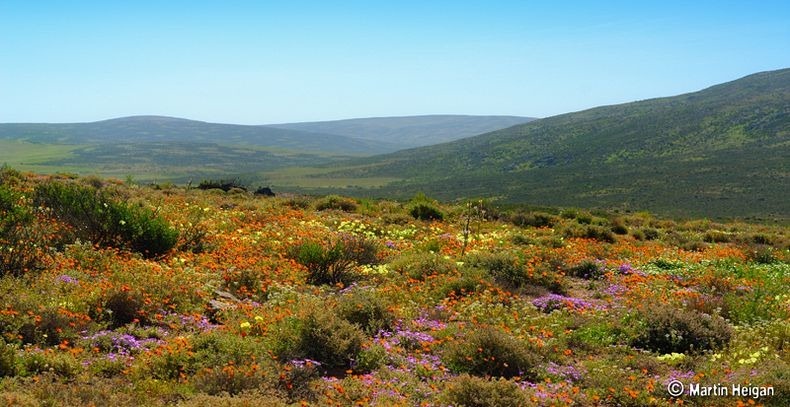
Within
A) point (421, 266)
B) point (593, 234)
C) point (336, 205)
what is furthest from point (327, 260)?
point (336, 205)

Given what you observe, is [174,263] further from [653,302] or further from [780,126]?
[780,126]

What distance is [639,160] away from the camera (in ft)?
324

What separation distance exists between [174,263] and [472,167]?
4587 inches

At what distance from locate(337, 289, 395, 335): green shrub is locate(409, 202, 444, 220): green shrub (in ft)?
44.8

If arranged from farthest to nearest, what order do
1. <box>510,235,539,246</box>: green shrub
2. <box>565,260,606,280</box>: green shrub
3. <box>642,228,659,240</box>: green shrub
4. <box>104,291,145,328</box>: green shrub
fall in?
<box>642,228,659,240</box>: green shrub < <box>510,235,539,246</box>: green shrub < <box>565,260,606,280</box>: green shrub < <box>104,291,145,328</box>: green shrub

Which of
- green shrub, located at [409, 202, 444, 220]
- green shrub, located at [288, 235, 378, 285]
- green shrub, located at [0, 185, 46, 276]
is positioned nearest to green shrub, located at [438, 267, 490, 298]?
green shrub, located at [288, 235, 378, 285]

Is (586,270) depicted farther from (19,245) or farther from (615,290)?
(19,245)

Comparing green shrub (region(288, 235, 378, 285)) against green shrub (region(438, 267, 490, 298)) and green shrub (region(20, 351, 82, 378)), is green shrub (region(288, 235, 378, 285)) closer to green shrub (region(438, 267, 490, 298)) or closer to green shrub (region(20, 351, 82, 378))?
green shrub (region(438, 267, 490, 298))

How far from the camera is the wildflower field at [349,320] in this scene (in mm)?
5676

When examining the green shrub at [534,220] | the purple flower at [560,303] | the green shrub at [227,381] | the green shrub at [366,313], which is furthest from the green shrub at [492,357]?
the green shrub at [534,220]

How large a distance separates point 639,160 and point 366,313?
101m

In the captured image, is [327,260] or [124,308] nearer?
[124,308]

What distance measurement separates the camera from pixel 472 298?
9547mm

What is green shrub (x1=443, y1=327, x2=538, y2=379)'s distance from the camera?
6633 millimetres
